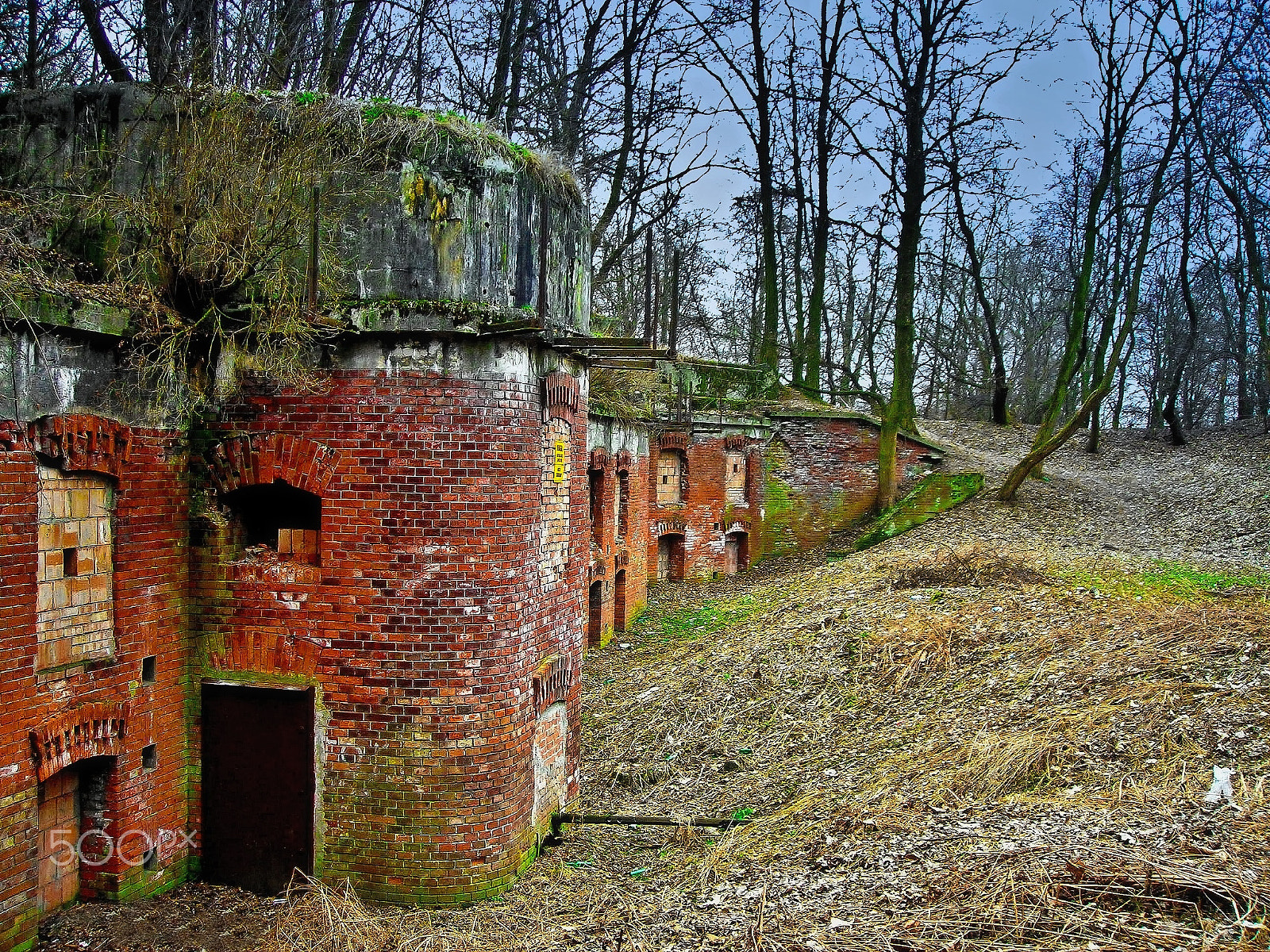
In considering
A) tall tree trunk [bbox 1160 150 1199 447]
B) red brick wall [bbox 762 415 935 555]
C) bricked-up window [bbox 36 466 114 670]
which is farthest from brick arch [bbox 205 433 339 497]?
tall tree trunk [bbox 1160 150 1199 447]

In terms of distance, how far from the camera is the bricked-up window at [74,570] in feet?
18.1

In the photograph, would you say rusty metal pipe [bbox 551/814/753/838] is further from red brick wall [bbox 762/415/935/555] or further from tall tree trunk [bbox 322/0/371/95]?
red brick wall [bbox 762/415/935/555]

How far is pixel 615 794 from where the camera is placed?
8.74 meters

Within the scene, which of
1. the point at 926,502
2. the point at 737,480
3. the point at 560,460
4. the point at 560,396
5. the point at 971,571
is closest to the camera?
the point at 560,396

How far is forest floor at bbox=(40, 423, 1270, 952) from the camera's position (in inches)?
191

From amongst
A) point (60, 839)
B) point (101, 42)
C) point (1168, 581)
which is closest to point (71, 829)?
point (60, 839)

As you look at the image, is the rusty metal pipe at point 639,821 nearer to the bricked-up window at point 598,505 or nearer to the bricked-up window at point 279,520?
the bricked-up window at point 279,520

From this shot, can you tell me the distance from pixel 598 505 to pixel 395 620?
7.39 m

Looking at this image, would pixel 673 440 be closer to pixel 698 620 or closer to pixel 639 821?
pixel 698 620

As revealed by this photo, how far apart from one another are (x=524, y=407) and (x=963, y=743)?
16.5 ft

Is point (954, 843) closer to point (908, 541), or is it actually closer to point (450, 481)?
point (450, 481)

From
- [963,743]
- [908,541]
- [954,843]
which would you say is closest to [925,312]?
[908,541]

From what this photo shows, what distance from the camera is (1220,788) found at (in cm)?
588

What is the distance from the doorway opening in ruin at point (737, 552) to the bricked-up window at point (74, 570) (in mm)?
14594
